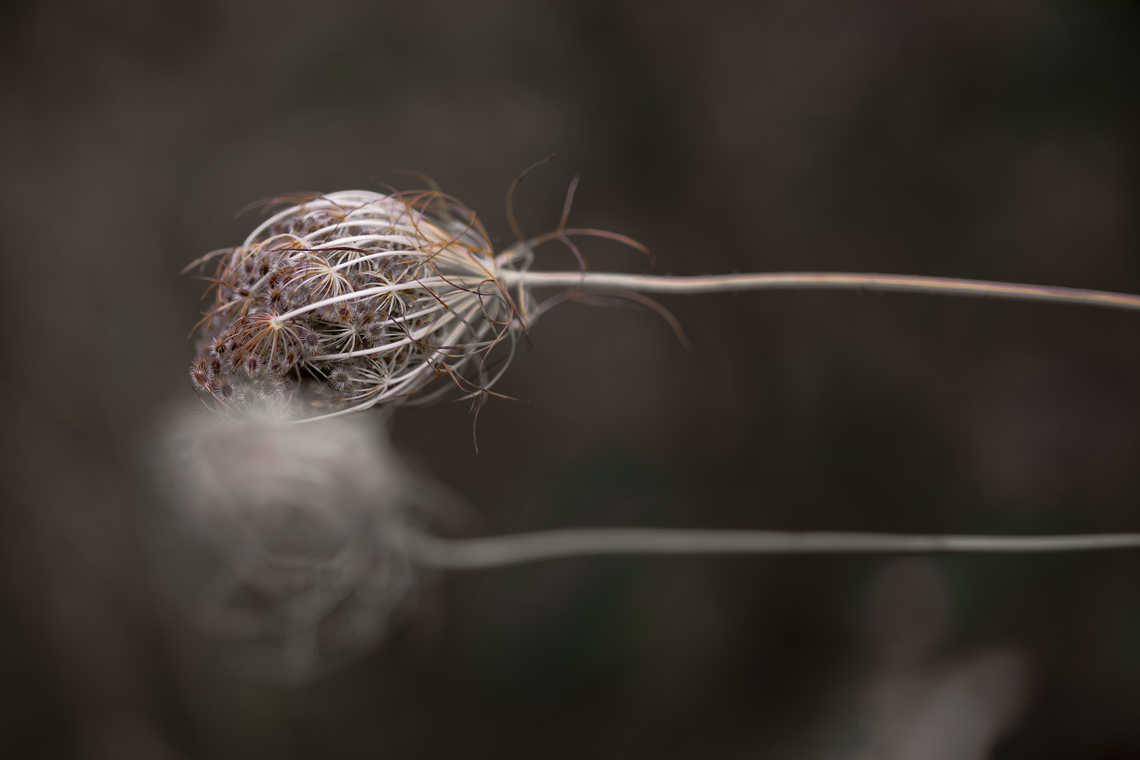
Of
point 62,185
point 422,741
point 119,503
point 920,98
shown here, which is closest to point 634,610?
point 422,741

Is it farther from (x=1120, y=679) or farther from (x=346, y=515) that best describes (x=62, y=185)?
(x=1120, y=679)

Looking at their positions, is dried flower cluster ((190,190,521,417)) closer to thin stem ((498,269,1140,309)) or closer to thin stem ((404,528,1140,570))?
thin stem ((498,269,1140,309))

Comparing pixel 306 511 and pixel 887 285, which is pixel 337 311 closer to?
pixel 887 285

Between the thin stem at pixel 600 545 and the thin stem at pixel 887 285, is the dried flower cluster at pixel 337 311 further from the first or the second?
the thin stem at pixel 600 545

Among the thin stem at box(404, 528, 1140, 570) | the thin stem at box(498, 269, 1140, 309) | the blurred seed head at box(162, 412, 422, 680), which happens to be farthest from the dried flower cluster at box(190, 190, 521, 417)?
the thin stem at box(404, 528, 1140, 570)

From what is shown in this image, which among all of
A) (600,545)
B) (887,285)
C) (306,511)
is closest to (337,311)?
(887,285)

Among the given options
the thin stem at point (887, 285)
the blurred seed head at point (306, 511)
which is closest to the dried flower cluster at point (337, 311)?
the thin stem at point (887, 285)
